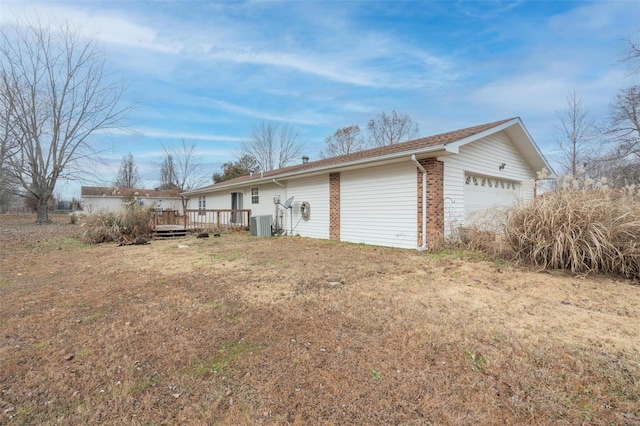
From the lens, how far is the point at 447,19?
33.2ft

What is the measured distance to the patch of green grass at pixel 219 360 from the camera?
241 cm

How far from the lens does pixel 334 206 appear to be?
10984mm

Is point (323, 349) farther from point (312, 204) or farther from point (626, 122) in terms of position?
point (626, 122)

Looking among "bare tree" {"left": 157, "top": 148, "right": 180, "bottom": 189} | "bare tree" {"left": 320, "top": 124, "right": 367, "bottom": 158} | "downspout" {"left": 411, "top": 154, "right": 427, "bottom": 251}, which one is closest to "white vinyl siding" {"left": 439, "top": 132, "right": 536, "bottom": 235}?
"downspout" {"left": 411, "top": 154, "right": 427, "bottom": 251}

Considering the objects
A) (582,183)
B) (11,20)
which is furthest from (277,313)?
(11,20)

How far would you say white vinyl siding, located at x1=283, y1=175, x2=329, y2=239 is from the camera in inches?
451

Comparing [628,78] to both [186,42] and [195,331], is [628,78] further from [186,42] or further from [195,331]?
[195,331]

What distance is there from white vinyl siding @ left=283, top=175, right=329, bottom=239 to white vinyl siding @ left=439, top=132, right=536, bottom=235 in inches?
176

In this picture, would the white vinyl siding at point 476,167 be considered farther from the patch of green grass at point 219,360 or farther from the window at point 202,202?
the window at point 202,202

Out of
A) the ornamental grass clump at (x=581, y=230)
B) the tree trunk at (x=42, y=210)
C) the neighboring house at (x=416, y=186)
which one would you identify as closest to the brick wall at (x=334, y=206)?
the neighboring house at (x=416, y=186)

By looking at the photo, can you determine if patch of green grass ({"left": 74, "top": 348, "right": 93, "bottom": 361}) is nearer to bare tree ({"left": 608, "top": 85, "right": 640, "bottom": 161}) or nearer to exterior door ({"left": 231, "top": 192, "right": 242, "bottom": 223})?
exterior door ({"left": 231, "top": 192, "right": 242, "bottom": 223})

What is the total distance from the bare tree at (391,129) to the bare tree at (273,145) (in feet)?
25.2

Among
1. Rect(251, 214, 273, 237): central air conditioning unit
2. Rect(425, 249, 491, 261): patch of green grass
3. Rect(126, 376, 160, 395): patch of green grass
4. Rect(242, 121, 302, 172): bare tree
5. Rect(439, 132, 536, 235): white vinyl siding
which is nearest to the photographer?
Rect(126, 376, 160, 395): patch of green grass

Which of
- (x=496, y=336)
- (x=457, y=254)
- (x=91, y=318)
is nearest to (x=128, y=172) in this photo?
(x=91, y=318)
